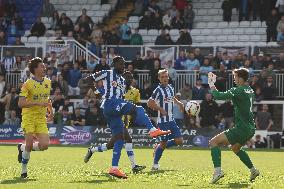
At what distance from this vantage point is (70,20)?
122ft

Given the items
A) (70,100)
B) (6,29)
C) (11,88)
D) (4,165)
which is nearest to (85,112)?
(70,100)

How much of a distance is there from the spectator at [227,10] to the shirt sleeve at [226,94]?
2154 cm

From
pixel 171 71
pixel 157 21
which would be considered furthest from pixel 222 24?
pixel 171 71

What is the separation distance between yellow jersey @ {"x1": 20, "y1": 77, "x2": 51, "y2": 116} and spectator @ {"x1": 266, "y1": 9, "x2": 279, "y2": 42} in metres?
19.5

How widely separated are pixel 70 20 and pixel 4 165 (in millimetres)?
18690

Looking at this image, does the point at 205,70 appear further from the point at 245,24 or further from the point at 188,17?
the point at 188,17

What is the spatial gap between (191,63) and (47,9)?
11175 mm

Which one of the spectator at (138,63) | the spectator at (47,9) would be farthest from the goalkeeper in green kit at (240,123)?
the spectator at (47,9)

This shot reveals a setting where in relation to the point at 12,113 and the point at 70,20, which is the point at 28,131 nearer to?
the point at 12,113

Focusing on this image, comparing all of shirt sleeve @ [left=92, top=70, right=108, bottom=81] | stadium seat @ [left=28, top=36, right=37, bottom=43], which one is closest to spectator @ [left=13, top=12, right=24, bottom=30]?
stadium seat @ [left=28, top=36, right=37, bottom=43]

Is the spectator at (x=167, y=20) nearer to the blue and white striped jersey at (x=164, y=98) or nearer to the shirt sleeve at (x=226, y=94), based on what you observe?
the blue and white striped jersey at (x=164, y=98)

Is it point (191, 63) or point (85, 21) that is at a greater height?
point (85, 21)

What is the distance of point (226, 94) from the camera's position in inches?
593

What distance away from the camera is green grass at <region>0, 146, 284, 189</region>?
14414 mm
